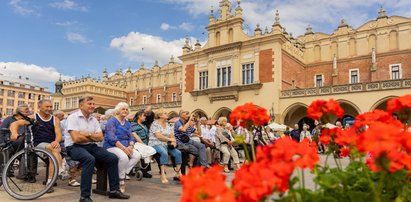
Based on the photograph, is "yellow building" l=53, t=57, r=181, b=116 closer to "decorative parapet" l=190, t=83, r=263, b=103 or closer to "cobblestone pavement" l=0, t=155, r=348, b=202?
"decorative parapet" l=190, t=83, r=263, b=103

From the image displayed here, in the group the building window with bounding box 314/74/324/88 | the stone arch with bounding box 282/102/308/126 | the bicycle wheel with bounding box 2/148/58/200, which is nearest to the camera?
the bicycle wheel with bounding box 2/148/58/200

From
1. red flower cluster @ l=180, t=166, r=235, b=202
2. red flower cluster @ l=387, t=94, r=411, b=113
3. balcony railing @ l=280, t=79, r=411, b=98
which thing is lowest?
red flower cluster @ l=180, t=166, r=235, b=202

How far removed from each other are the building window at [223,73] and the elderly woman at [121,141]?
22833 mm

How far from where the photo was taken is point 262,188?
1.18 m

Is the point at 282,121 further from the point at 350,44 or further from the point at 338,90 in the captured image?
the point at 350,44

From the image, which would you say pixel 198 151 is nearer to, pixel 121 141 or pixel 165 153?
pixel 165 153

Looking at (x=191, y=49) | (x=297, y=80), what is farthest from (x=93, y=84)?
(x=297, y=80)

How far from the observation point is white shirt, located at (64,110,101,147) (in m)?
4.71

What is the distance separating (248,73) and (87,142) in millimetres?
23377

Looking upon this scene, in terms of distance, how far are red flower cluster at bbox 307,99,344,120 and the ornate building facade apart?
21.1 m

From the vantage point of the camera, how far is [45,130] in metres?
5.84

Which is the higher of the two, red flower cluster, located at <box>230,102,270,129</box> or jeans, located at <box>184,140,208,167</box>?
red flower cluster, located at <box>230,102,270,129</box>

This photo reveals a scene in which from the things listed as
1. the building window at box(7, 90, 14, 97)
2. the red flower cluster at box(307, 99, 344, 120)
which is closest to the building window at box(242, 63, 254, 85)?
the red flower cluster at box(307, 99, 344, 120)

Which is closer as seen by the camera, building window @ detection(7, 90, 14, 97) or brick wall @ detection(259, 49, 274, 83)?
brick wall @ detection(259, 49, 274, 83)
